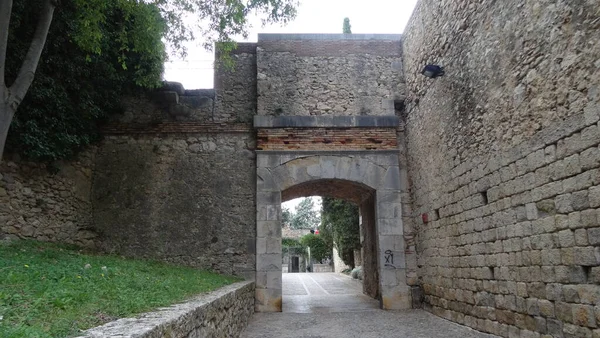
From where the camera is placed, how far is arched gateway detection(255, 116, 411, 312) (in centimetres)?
Answer: 783

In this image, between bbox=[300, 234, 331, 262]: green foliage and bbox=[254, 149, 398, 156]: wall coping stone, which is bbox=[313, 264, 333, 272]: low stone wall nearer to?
bbox=[300, 234, 331, 262]: green foliage

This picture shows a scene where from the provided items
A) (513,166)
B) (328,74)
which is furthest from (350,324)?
(328,74)

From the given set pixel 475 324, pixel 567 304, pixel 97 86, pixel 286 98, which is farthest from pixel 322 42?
pixel 567 304

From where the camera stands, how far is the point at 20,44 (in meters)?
6.85

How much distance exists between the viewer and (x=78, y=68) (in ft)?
25.1

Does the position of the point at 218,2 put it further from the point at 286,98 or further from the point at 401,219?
the point at 401,219

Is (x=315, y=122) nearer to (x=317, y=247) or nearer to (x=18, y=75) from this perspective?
(x=18, y=75)

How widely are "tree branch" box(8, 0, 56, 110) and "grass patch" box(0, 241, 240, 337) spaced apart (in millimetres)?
2041

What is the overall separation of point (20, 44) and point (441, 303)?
804 centimetres

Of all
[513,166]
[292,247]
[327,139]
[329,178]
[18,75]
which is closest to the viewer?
[513,166]

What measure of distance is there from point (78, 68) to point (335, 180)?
5.23m

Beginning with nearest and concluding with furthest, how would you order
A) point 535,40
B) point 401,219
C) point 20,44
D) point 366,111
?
point 535,40
point 20,44
point 401,219
point 366,111

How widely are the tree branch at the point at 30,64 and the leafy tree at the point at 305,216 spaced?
1803 inches

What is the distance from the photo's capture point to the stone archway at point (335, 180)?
308 inches
